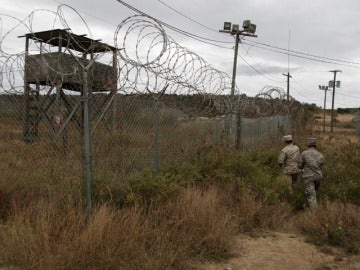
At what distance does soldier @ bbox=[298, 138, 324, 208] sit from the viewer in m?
7.97

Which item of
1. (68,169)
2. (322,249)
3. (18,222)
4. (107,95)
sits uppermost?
(107,95)

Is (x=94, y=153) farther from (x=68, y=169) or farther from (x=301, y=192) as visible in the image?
(x=301, y=192)

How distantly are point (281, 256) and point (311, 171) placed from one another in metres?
3.14

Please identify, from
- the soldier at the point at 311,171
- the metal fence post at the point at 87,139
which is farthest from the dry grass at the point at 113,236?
the soldier at the point at 311,171

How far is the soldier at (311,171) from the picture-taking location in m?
7.97

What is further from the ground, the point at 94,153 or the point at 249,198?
the point at 94,153

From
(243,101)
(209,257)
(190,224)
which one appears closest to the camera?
(209,257)

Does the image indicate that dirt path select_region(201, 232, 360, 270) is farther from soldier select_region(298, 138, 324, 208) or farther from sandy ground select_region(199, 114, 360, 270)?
soldier select_region(298, 138, 324, 208)

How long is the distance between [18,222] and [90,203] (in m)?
0.83

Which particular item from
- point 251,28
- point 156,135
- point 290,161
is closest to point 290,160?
point 290,161

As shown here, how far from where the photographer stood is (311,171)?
8.09 metres

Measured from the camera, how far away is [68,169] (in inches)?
218

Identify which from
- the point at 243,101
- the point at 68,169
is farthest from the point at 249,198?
the point at 243,101

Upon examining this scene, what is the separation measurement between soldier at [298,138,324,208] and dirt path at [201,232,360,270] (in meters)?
2.04
